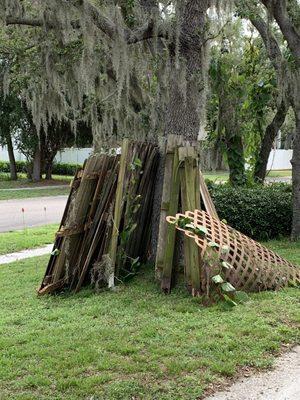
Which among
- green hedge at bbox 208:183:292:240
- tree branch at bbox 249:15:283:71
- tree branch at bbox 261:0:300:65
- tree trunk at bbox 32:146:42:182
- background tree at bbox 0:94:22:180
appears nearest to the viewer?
tree branch at bbox 261:0:300:65

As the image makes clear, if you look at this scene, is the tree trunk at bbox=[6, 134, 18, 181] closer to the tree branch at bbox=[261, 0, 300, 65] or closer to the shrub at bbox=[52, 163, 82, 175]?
the shrub at bbox=[52, 163, 82, 175]

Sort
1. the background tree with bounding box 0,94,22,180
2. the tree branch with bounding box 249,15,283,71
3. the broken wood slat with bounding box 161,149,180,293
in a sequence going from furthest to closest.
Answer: the background tree with bounding box 0,94,22,180 < the tree branch with bounding box 249,15,283,71 < the broken wood slat with bounding box 161,149,180,293

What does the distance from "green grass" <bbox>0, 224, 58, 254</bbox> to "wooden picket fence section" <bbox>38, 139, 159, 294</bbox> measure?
436 centimetres

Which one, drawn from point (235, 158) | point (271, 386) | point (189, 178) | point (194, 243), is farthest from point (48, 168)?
point (271, 386)

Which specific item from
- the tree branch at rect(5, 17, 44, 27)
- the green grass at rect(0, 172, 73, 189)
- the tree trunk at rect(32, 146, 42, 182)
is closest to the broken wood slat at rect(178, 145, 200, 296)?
the tree branch at rect(5, 17, 44, 27)

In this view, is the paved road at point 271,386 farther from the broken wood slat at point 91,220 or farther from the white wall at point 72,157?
the white wall at point 72,157

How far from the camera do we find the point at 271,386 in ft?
11.2

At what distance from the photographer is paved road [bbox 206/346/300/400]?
328 centimetres

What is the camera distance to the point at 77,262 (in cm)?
592

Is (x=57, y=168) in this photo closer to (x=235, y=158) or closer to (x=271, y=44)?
(x=235, y=158)

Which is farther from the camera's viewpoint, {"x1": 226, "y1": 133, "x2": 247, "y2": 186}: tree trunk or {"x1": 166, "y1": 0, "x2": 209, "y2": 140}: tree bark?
{"x1": 226, "y1": 133, "x2": 247, "y2": 186}: tree trunk

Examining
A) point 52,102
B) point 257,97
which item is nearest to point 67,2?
point 257,97

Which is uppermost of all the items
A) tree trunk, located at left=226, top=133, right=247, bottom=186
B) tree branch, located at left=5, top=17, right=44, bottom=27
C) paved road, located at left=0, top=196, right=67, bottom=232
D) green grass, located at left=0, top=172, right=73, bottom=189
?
tree branch, located at left=5, top=17, right=44, bottom=27

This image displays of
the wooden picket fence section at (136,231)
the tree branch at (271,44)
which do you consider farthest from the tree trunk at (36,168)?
the wooden picket fence section at (136,231)
